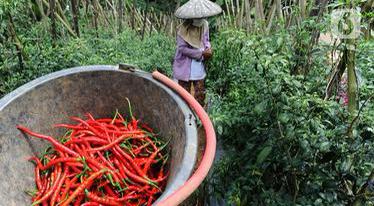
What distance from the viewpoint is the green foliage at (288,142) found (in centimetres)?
189

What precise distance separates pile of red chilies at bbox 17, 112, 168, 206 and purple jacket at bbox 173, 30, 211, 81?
1.46 m

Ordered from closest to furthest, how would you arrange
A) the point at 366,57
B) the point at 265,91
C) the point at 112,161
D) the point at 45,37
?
1. the point at 265,91
2. the point at 112,161
3. the point at 366,57
4. the point at 45,37

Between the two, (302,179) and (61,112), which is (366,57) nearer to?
(302,179)

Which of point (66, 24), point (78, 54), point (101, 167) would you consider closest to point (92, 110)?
point (101, 167)

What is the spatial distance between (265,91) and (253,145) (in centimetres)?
38

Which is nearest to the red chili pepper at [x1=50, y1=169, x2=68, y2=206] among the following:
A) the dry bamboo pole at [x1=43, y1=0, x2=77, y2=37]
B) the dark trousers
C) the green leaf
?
the green leaf

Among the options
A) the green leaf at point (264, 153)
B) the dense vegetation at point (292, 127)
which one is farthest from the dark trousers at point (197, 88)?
the green leaf at point (264, 153)

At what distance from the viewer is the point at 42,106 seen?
7.95 ft

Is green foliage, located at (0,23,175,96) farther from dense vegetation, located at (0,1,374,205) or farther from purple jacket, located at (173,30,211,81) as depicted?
purple jacket, located at (173,30,211,81)

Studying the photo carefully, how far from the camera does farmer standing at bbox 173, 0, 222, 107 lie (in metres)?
3.61

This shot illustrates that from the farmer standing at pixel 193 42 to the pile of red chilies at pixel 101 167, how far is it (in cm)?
147

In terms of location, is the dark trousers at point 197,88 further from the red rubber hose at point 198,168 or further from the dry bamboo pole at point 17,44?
the red rubber hose at point 198,168

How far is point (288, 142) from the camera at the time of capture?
2088mm

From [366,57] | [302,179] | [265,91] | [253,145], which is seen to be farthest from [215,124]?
[366,57]
